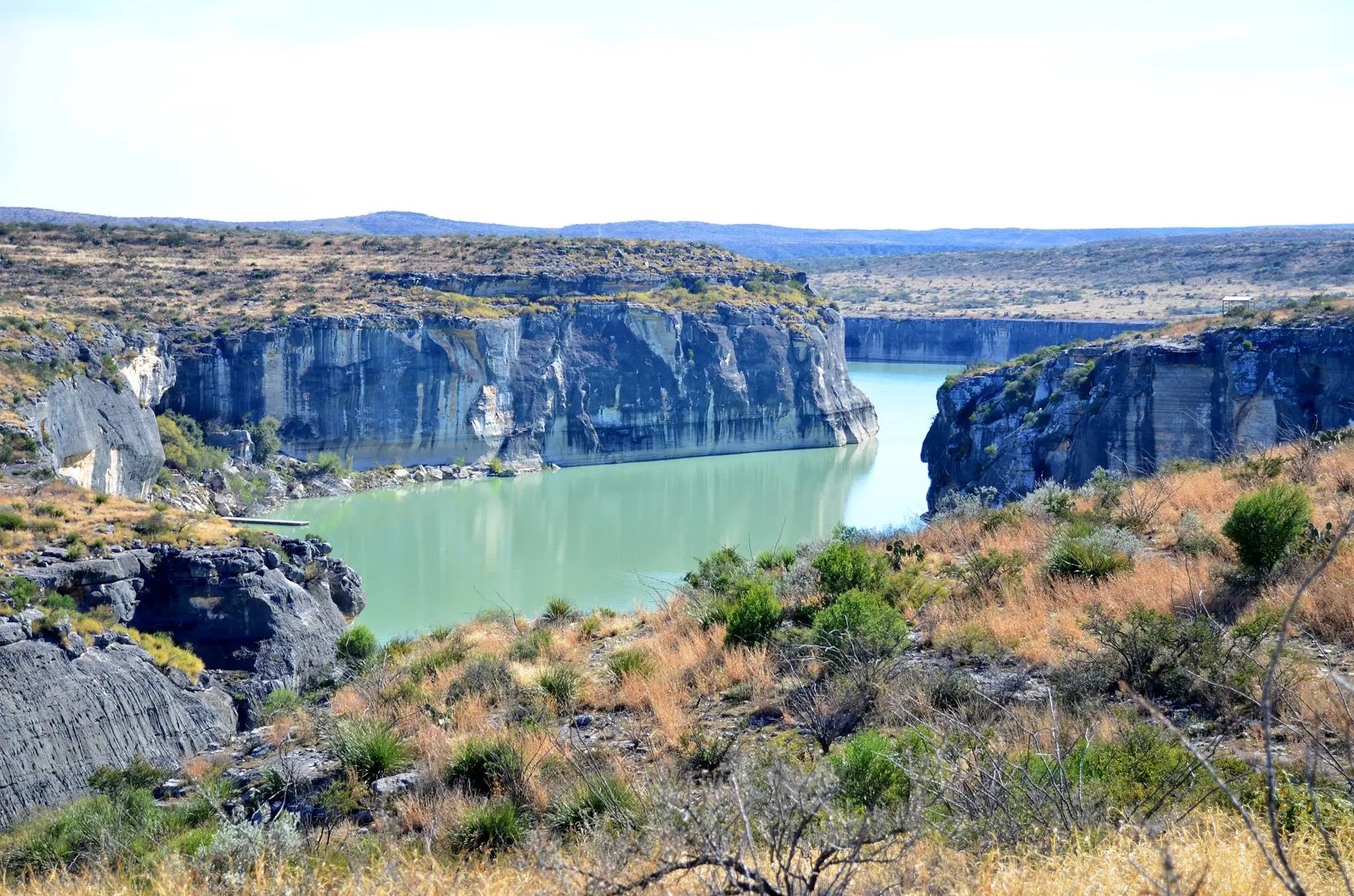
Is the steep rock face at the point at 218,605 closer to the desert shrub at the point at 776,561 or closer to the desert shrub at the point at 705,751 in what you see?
A: the desert shrub at the point at 776,561

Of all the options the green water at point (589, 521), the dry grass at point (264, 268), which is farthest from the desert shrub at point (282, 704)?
the dry grass at point (264, 268)

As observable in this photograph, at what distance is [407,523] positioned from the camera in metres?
35.2

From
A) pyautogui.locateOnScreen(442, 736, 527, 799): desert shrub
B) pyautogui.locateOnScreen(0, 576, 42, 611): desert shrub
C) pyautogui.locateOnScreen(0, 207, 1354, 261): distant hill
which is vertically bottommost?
pyautogui.locateOnScreen(0, 576, 42, 611): desert shrub

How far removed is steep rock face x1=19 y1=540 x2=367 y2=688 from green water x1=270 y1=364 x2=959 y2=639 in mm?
2928

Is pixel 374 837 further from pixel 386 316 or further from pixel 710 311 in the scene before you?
pixel 710 311

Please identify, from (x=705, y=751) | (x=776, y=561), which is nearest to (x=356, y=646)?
(x=776, y=561)

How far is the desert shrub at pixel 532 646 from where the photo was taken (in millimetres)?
8656

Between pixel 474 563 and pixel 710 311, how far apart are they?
23.1m

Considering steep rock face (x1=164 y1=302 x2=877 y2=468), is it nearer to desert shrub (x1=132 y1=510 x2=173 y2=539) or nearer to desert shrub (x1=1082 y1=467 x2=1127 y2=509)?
desert shrub (x1=132 y1=510 x2=173 y2=539)

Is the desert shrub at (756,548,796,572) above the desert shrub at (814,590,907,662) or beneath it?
beneath

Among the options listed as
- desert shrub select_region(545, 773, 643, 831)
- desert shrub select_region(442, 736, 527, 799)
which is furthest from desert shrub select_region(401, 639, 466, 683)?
desert shrub select_region(545, 773, 643, 831)

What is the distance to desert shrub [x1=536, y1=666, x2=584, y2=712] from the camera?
284 inches

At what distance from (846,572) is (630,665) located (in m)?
1.79

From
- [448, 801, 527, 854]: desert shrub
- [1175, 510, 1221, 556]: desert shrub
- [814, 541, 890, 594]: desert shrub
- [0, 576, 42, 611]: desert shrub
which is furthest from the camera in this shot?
[0, 576, 42, 611]: desert shrub
